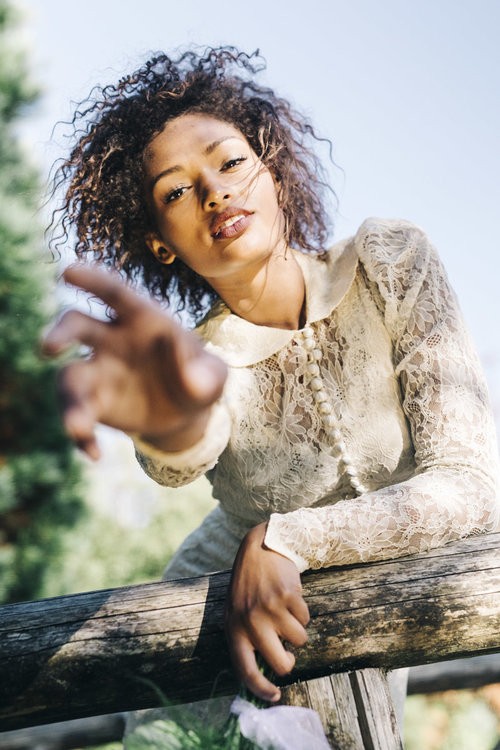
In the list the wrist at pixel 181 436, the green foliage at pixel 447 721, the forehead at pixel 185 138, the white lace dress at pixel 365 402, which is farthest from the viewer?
the green foliage at pixel 447 721

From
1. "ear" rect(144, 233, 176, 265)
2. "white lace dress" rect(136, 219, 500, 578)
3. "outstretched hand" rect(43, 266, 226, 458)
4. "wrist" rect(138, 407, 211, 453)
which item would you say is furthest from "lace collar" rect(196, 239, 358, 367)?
"outstretched hand" rect(43, 266, 226, 458)

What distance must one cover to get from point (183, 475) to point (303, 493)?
42 centimetres

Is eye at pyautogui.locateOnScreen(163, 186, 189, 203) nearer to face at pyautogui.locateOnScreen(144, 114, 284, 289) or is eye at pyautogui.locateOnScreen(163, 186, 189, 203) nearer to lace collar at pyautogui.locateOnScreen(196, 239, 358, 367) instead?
face at pyautogui.locateOnScreen(144, 114, 284, 289)

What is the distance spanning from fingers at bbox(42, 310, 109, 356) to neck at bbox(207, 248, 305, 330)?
3.27 ft

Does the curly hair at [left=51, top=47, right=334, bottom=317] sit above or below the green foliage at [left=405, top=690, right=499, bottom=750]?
above

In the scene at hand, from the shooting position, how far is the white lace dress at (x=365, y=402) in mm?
1440

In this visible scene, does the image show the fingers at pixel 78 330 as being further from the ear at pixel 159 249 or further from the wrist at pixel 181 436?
the ear at pixel 159 249

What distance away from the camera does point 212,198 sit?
1.67 m

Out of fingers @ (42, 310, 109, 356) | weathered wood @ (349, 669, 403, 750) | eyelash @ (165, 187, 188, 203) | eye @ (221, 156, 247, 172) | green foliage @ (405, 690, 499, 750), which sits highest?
eye @ (221, 156, 247, 172)

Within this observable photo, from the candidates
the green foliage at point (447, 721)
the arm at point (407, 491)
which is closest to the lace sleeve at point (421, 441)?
the arm at point (407, 491)

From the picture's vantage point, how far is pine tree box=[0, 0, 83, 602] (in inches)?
173

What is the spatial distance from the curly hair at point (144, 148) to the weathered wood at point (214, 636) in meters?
1.02

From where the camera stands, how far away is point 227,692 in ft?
4.39

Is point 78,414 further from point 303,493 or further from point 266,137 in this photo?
point 266,137
